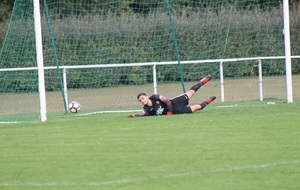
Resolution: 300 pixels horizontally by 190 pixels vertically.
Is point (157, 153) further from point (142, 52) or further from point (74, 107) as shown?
point (142, 52)

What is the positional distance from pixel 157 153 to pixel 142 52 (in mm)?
18287

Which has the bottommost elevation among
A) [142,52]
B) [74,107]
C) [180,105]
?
[74,107]

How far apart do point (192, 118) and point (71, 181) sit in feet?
28.1

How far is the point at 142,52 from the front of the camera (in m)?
30.6

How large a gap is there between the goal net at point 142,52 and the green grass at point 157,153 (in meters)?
8.79

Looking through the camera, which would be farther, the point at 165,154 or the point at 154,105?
the point at 154,105

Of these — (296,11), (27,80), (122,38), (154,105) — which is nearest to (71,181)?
(154,105)

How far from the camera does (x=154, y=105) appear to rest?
19891 mm

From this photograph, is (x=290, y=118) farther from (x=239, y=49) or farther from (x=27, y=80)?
(x=239, y=49)

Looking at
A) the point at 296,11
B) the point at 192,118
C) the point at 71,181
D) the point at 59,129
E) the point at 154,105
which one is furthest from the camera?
the point at 296,11

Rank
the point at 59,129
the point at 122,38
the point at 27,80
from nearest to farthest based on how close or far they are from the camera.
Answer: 1. the point at 59,129
2. the point at 27,80
3. the point at 122,38

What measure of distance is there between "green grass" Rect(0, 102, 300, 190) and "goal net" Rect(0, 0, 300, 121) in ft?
28.9

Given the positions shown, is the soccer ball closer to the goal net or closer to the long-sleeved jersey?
the long-sleeved jersey

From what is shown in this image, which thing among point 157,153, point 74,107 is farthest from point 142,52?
point 157,153
